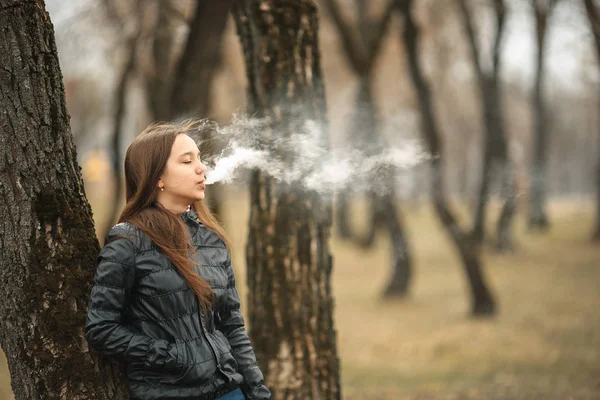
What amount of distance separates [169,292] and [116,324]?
249 mm

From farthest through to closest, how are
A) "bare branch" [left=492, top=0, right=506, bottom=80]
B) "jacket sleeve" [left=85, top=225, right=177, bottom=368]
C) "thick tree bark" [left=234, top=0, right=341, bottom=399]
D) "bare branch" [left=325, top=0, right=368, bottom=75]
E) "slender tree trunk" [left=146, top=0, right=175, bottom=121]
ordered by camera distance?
"bare branch" [left=492, top=0, right=506, bottom=80] → "bare branch" [left=325, top=0, right=368, bottom=75] → "slender tree trunk" [left=146, top=0, right=175, bottom=121] → "thick tree bark" [left=234, top=0, right=341, bottom=399] → "jacket sleeve" [left=85, top=225, right=177, bottom=368]

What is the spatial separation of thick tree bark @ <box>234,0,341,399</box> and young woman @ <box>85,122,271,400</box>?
1.13m

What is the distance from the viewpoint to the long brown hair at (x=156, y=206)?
261 cm

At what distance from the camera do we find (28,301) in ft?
8.44

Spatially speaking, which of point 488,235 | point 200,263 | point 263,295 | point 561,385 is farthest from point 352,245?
point 200,263

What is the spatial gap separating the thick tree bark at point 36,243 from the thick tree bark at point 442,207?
821 cm

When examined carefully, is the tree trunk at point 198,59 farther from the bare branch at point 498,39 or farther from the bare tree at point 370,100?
the bare branch at point 498,39

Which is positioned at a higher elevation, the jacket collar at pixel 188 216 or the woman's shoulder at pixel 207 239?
the jacket collar at pixel 188 216

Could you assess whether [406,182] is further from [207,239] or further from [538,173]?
[207,239]

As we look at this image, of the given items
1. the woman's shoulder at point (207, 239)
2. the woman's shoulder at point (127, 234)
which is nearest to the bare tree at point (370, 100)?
the woman's shoulder at point (207, 239)

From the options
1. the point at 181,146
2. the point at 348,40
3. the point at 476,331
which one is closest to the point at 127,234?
the point at 181,146

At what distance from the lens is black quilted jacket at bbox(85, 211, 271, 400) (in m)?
2.42

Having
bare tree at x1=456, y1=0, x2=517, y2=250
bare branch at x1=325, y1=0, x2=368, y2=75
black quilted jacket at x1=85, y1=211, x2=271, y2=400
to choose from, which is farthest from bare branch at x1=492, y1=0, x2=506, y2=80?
black quilted jacket at x1=85, y1=211, x2=271, y2=400

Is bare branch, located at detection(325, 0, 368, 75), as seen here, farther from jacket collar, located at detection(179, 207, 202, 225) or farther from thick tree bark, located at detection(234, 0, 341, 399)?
jacket collar, located at detection(179, 207, 202, 225)
